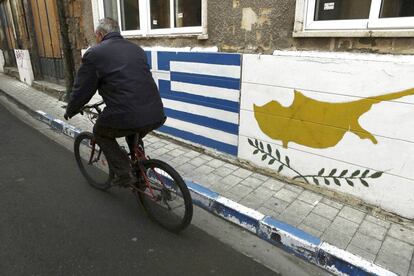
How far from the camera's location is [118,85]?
9.21 feet

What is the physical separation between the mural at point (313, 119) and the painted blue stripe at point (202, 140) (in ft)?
2.21

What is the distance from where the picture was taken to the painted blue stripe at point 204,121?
4.44 metres

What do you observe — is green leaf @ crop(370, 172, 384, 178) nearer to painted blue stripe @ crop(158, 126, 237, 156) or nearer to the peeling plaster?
painted blue stripe @ crop(158, 126, 237, 156)

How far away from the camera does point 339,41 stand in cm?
328

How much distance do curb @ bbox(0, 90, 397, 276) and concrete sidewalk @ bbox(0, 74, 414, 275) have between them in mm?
165

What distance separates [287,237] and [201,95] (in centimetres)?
251

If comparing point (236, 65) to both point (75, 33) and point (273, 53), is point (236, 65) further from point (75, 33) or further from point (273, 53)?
point (75, 33)

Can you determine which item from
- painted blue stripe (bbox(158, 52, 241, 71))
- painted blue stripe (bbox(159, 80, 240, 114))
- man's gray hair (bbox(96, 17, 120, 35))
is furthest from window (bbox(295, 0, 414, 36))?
man's gray hair (bbox(96, 17, 120, 35))

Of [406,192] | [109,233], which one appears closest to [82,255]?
[109,233]

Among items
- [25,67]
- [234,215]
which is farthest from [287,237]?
[25,67]

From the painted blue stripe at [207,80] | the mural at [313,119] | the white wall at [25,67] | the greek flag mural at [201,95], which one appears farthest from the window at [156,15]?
the white wall at [25,67]

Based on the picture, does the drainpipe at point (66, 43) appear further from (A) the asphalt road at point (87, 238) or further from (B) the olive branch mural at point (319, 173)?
(B) the olive branch mural at point (319, 173)

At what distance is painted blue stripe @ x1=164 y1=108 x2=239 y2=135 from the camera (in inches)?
175

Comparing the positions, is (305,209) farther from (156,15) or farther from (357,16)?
(156,15)
